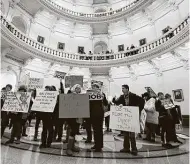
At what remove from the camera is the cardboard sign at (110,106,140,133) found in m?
3.29

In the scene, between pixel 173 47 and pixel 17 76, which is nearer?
pixel 173 47

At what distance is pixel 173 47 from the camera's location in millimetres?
10836

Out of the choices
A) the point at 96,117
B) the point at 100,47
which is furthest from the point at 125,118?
the point at 100,47

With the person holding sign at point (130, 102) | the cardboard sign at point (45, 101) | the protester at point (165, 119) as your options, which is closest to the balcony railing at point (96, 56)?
the protester at point (165, 119)

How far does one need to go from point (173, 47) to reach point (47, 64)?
11490 mm

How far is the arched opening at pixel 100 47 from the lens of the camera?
59.8 ft

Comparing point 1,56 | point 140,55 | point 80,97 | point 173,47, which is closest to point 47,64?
point 1,56

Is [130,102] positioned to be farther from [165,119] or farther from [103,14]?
[103,14]

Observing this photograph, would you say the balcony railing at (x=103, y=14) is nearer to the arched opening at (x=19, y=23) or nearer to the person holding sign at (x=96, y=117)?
the arched opening at (x=19, y=23)

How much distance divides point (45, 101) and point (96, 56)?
39.7ft

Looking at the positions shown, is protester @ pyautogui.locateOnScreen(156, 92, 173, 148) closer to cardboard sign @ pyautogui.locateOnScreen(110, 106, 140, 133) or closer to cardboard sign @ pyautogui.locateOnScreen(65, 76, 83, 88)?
cardboard sign @ pyautogui.locateOnScreen(110, 106, 140, 133)

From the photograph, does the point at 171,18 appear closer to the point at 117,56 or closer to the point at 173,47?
the point at 173,47

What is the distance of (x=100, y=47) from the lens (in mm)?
18500

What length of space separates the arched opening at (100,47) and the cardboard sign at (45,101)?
591 inches
